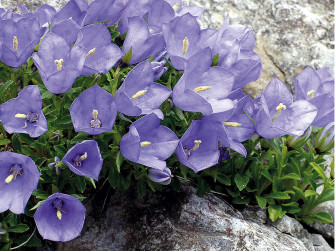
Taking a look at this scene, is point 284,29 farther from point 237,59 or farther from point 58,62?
point 58,62

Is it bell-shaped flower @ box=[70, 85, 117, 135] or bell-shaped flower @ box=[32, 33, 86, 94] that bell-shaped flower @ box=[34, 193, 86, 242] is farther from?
bell-shaped flower @ box=[32, 33, 86, 94]

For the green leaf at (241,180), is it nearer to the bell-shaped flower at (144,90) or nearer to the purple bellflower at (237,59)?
the purple bellflower at (237,59)

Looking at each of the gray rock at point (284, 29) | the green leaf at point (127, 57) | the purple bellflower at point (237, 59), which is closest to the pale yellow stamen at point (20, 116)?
the green leaf at point (127, 57)

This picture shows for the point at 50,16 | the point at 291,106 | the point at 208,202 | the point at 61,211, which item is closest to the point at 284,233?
the point at 208,202

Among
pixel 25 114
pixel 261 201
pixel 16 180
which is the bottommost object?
pixel 261 201

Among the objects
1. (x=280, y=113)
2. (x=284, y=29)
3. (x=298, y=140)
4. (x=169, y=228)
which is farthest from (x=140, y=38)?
(x=284, y=29)

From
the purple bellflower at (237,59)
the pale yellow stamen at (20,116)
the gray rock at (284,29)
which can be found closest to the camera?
the pale yellow stamen at (20,116)

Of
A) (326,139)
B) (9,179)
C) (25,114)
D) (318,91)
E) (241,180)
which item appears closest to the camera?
(9,179)
